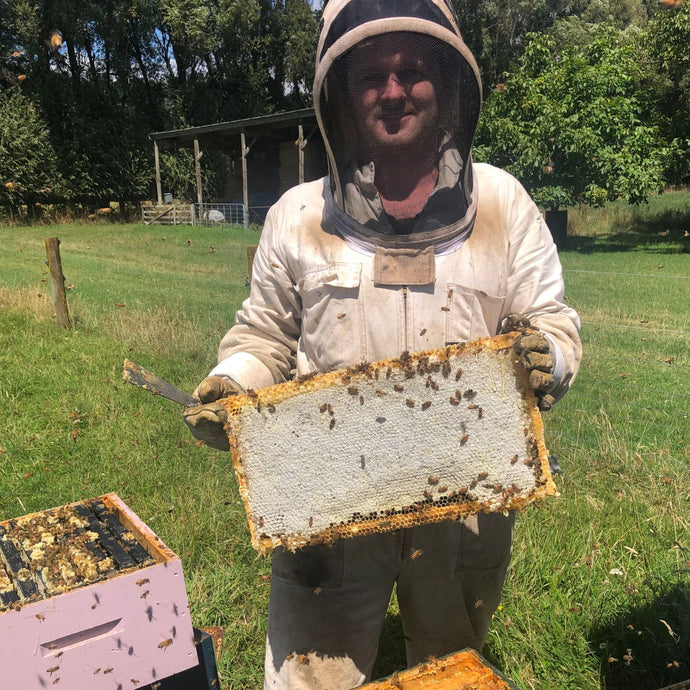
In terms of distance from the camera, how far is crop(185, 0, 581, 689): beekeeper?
169cm

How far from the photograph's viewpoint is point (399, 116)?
1713 millimetres

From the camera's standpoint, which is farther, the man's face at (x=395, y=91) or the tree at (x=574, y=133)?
the tree at (x=574, y=133)

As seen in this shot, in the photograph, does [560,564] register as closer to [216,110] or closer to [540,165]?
[540,165]

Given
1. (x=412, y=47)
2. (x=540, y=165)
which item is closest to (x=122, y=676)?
(x=412, y=47)

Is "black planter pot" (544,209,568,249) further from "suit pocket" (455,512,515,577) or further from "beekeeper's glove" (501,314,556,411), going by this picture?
"beekeeper's glove" (501,314,556,411)

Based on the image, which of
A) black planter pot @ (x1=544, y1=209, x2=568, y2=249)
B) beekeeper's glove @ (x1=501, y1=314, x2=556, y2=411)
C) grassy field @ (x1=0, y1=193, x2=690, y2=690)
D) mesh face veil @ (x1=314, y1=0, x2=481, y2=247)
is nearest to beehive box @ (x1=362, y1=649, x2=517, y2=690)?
beekeeper's glove @ (x1=501, y1=314, x2=556, y2=411)

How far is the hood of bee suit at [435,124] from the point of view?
166 centimetres

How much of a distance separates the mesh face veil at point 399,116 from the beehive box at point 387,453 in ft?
1.39

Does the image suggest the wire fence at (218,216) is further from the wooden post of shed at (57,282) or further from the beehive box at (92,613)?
the beehive box at (92,613)

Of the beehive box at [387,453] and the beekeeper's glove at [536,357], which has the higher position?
the beekeeper's glove at [536,357]

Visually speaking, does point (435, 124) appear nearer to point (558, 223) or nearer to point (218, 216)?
point (558, 223)

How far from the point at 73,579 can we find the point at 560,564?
2199 mm

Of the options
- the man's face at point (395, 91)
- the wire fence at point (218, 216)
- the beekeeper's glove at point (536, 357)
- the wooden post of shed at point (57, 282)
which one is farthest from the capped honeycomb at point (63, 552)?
the wire fence at point (218, 216)

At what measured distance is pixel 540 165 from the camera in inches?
672
